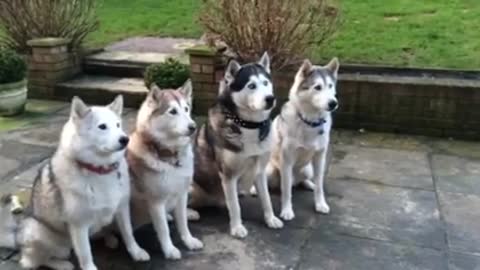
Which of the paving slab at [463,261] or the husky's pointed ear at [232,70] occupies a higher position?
the husky's pointed ear at [232,70]

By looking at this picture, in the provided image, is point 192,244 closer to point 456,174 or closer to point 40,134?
point 456,174

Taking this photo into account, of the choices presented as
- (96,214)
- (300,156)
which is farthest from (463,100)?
(96,214)

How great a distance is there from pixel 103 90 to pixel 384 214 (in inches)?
146

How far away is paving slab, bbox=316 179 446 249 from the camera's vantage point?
11.3 ft

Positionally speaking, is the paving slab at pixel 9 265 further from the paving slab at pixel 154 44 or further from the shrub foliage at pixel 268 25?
the paving slab at pixel 154 44

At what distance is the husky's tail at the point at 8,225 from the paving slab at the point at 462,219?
8.67ft

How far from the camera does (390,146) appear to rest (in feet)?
16.6

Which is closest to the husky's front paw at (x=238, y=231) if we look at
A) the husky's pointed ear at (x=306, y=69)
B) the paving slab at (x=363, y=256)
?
the paving slab at (x=363, y=256)

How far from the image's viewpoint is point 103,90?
613 cm

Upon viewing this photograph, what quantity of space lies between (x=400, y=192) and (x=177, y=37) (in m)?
4.57

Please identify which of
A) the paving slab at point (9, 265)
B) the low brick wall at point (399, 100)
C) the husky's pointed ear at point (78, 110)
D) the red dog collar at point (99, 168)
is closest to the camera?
the husky's pointed ear at point (78, 110)

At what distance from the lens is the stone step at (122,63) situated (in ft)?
21.4

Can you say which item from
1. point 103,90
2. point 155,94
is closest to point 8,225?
point 155,94

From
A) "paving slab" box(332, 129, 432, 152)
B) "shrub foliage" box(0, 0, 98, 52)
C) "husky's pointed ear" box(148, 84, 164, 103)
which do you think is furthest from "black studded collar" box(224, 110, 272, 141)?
"shrub foliage" box(0, 0, 98, 52)
